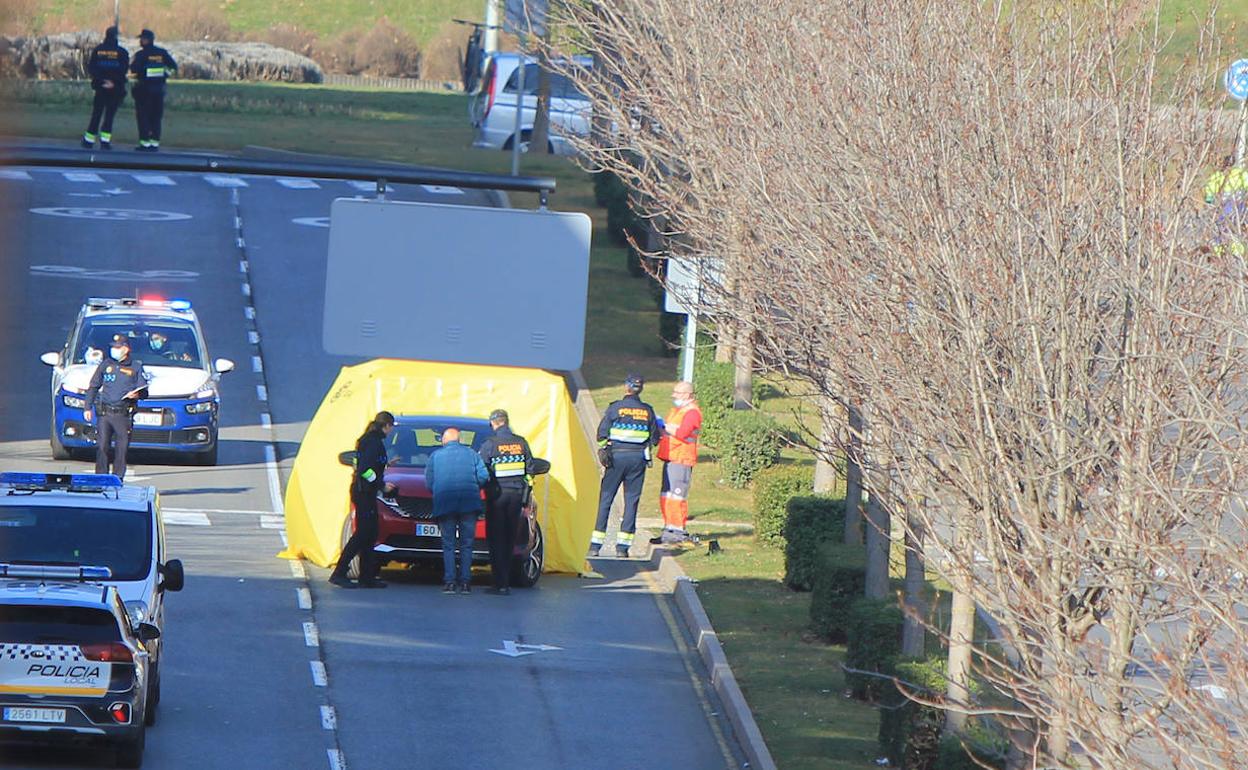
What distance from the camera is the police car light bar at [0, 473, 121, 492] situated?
49.4 ft

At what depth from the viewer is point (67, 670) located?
42.7ft

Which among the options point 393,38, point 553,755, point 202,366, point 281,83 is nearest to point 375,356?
point 202,366

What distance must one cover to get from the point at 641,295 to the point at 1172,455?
95.6 ft

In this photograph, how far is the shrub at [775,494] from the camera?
869 inches

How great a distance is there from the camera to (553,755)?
1466 centimetres

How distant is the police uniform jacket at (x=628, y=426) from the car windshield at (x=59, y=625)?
9.26 m

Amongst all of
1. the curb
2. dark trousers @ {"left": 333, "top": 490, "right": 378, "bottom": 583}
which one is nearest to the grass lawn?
the curb

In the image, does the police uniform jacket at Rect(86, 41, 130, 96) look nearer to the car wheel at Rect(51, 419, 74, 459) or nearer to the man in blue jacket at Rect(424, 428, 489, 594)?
the car wheel at Rect(51, 419, 74, 459)

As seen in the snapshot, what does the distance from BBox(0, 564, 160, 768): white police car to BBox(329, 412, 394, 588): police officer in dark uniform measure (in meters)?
6.13

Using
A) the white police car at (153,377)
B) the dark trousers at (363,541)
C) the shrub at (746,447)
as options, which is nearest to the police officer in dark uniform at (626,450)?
the dark trousers at (363,541)

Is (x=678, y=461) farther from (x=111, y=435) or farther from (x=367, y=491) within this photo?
(x=111, y=435)

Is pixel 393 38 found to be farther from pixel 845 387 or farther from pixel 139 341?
pixel 845 387

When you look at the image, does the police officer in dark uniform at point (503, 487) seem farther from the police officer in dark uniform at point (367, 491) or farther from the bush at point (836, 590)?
the bush at point (836, 590)

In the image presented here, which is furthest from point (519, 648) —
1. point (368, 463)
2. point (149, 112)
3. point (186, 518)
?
point (149, 112)
